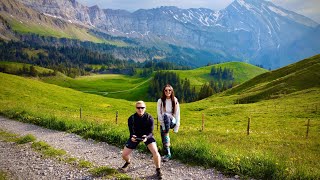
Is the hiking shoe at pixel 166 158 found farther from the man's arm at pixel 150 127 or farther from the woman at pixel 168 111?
the man's arm at pixel 150 127

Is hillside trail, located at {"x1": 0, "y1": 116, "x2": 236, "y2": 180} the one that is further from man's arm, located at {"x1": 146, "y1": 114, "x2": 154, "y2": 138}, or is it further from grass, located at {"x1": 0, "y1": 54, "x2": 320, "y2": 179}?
man's arm, located at {"x1": 146, "y1": 114, "x2": 154, "y2": 138}

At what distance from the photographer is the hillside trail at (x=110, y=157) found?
12867mm

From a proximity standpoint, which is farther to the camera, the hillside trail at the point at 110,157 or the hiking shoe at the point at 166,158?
the hiking shoe at the point at 166,158

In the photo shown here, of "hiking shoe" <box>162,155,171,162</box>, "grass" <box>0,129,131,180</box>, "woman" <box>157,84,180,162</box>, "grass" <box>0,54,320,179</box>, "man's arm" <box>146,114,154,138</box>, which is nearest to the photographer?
"grass" <box>0,54,320,179</box>

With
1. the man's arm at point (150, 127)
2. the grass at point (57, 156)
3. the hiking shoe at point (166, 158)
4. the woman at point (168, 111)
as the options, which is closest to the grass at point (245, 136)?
the hiking shoe at point (166, 158)

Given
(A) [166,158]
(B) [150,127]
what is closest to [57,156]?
(A) [166,158]

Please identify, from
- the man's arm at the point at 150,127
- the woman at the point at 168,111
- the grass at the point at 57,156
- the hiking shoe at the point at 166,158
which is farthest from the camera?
the hiking shoe at the point at 166,158

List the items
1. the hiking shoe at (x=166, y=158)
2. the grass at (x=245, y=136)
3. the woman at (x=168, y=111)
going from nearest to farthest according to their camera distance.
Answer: the grass at (x=245, y=136)
the woman at (x=168, y=111)
the hiking shoe at (x=166, y=158)

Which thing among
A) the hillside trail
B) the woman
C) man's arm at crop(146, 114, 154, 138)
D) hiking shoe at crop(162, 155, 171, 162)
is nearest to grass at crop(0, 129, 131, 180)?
the hillside trail

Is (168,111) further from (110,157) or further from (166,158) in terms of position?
(110,157)

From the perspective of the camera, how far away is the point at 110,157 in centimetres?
1552

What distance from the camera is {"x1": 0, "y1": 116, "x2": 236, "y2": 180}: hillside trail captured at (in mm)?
12867

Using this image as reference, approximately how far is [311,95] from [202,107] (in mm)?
25772

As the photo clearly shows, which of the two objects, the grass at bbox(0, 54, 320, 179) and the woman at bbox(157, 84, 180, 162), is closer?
the grass at bbox(0, 54, 320, 179)
